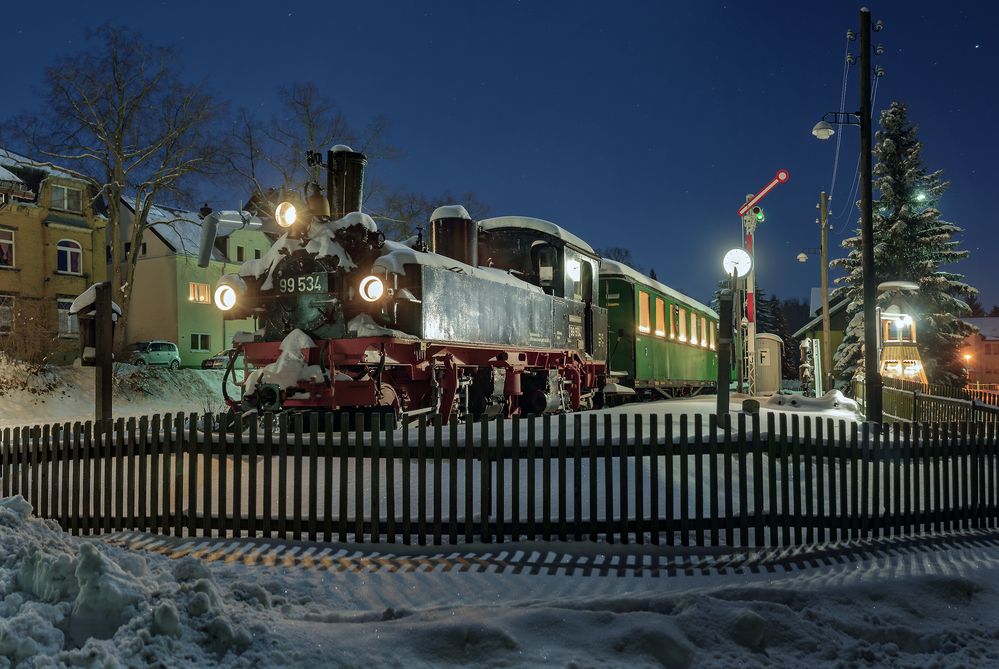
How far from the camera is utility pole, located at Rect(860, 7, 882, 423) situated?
1241cm

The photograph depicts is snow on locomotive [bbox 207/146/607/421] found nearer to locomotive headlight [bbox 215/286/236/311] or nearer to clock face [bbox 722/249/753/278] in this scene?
locomotive headlight [bbox 215/286/236/311]

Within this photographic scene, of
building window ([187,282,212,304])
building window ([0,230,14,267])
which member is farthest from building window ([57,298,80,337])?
building window ([187,282,212,304])

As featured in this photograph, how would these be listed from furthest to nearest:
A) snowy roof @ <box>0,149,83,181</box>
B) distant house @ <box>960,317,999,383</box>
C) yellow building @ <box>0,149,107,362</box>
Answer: distant house @ <box>960,317,999,383</box>, snowy roof @ <box>0,149,83,181</box>, yellow building @ <box>0,149,107,362</box>

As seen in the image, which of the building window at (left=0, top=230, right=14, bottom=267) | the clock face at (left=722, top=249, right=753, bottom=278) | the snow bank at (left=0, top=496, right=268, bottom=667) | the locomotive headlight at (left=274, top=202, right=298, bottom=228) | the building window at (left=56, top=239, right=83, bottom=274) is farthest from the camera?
the building window at (left=56, top=239, right=83, bottom=274)

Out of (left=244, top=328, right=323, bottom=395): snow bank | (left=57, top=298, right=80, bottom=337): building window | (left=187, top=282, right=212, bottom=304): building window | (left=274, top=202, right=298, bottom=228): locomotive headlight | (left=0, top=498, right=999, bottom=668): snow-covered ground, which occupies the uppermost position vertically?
(left=187, top=282, right=212, bottom=304): building window

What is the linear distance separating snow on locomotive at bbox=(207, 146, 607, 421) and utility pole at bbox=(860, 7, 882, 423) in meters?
5.29

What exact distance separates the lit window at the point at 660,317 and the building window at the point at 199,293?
24.9 meters

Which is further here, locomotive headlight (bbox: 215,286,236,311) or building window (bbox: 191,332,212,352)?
building window (bbox: 191,332,212,352)

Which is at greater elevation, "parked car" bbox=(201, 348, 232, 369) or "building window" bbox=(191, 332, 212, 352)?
"building window" bbox=(191, 332, 212, 352)

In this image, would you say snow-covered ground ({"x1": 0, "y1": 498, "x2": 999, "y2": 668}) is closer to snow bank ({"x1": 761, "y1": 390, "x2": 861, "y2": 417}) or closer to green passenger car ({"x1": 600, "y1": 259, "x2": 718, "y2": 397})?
snow bank ({"x1": 761, "y1": 390, "x2": 861, "y2": 417})

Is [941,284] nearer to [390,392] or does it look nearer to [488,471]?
[390,392]

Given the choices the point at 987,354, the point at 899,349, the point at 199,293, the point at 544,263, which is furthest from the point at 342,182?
the point at 987,354

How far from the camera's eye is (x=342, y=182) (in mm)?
11766

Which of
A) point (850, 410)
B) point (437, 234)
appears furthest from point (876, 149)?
point (437, 234)
